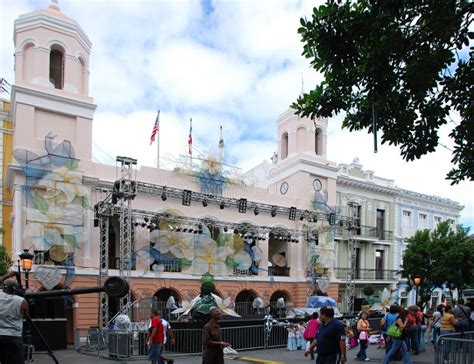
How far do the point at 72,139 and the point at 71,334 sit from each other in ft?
29.5

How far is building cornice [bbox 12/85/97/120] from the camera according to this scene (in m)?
23.6

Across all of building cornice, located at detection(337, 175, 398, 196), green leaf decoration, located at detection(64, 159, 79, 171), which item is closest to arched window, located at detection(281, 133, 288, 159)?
building cornice, located at detection(337, 175, 398, 196)

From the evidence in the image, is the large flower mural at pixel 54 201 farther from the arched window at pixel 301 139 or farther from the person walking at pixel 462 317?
the person walking at pixel 462 317

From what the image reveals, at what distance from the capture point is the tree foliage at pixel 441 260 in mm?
30562

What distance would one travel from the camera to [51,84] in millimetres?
24828

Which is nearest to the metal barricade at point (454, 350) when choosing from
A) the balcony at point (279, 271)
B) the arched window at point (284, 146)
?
the balcony at point (279, 271)

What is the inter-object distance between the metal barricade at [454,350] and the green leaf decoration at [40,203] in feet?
58.6

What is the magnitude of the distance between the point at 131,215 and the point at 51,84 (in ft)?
23.6

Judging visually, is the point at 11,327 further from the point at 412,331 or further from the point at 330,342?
the point at 412,331

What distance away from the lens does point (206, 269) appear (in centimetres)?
2784

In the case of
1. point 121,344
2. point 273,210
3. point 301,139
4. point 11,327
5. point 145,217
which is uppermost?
point 301,139

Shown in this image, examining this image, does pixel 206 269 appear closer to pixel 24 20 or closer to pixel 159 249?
pixel 159 249

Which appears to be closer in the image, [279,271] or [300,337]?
[300,337]

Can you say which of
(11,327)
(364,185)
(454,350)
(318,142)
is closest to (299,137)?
(318,142)
